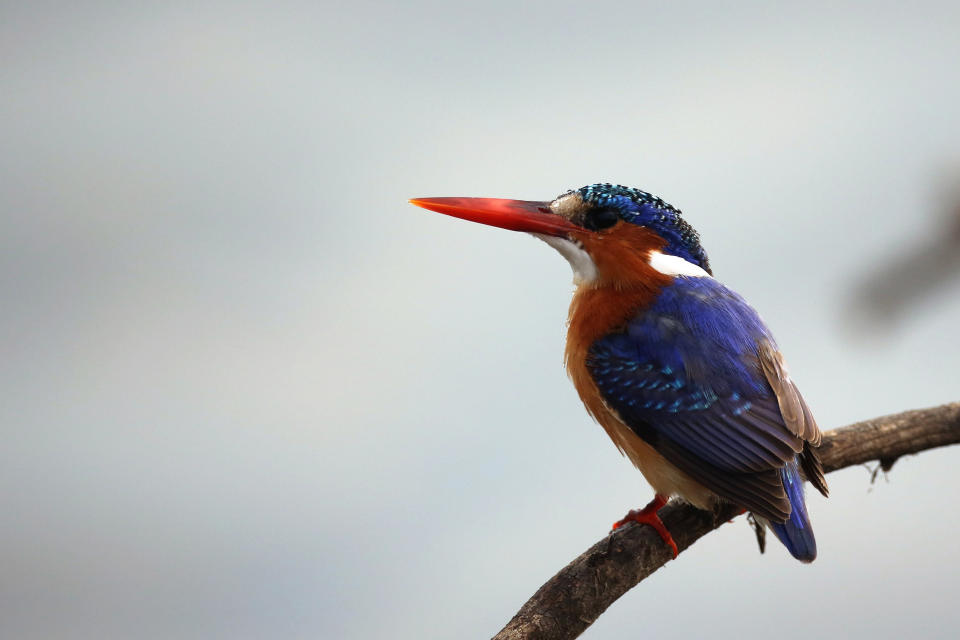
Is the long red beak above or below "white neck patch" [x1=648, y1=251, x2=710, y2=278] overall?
above

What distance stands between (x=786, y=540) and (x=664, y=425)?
216mm

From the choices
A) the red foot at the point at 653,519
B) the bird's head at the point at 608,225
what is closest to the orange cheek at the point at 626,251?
the bird's head at the point at 608,225

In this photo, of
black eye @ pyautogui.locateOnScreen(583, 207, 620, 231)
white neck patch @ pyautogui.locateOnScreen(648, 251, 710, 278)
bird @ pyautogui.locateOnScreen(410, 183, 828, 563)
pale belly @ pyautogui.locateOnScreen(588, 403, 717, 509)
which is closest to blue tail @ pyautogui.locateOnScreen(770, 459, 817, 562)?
bird @ pyautogui.locateOnScreen(410, 183, 828, 563)

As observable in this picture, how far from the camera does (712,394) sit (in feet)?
4.50

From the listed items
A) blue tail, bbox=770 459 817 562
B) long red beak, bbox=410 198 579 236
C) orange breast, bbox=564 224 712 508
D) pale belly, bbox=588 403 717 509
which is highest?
long red beak, bbox=410 198 579 236

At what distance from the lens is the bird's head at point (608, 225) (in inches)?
57.2

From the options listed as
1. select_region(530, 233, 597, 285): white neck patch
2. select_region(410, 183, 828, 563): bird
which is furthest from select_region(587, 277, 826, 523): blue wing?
select_region(530, 233, 597, 285): white neck patch

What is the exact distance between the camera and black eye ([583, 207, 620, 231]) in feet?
4.77

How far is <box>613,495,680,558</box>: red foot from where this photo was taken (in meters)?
1.44

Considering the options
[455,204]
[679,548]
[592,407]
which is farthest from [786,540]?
[455,204]

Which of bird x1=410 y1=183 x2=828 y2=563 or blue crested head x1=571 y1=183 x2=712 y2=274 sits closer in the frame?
bird x1=410 y1=183 x2=828 y2=563

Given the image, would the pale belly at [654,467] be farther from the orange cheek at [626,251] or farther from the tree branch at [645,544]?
the orange cheek at [626,251]

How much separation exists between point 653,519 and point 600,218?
45 centimetres

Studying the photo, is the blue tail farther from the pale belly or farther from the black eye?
the black eye
